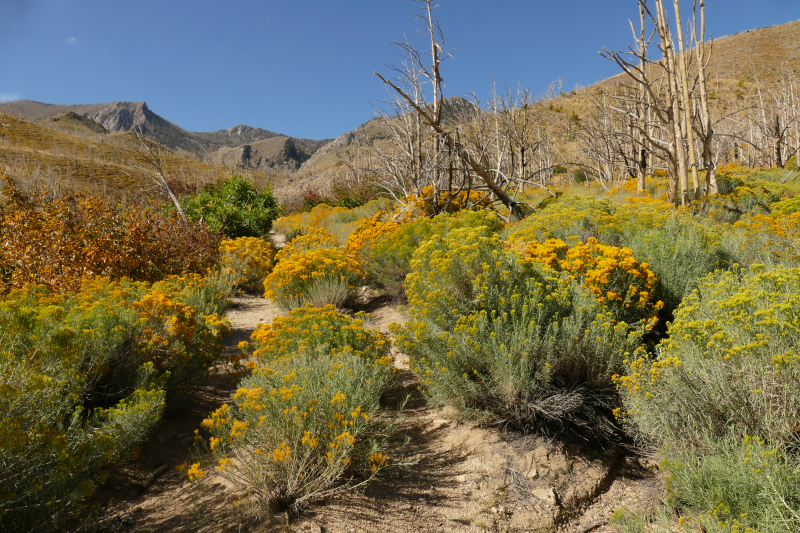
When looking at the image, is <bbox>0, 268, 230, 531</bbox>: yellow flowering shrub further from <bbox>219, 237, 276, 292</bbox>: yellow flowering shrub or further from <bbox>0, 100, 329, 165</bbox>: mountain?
<bbox>0, 100, 329, 165</bbox>: mountain

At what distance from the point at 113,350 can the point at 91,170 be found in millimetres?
54745

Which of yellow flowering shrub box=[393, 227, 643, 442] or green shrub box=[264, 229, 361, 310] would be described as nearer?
yellow flowering shrub box=[393, 227, 643, 442]

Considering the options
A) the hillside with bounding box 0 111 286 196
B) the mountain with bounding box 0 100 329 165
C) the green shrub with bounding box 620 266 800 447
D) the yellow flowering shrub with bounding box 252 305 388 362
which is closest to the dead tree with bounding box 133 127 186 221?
the yellow flowering shrub with bounding box 252 305 388 362

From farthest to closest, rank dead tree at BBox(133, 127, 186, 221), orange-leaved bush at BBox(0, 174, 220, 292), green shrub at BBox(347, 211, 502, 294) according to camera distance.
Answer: dead tree at BBox(133, 127, 186, 221), green shrub at BBox(347, 211, 502, 294), orange-leaved bush at BBox(0, 174, 220, 292)

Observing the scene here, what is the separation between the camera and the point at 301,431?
9.35ft

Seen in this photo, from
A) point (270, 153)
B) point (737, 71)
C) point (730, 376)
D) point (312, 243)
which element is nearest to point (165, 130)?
point (270, 153)

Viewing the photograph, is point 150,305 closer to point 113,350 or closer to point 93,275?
point 113,350

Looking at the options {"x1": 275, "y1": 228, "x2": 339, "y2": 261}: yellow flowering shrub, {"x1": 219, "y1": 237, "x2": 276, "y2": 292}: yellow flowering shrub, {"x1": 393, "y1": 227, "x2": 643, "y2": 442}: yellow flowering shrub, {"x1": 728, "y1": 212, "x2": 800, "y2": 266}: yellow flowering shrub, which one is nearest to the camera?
{"x1": 393, "y1": 227, "x2": 643, "y2": 442}: yellow flowering shrub

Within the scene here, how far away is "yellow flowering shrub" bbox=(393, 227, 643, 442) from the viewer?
3.38 metres

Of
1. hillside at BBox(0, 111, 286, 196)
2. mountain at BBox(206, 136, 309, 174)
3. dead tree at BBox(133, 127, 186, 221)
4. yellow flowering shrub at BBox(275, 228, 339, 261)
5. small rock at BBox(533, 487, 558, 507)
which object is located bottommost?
small rock at BBox(533, 487, 558, 507)

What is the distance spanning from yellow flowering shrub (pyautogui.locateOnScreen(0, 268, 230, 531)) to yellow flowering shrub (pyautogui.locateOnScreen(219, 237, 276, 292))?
3524mm

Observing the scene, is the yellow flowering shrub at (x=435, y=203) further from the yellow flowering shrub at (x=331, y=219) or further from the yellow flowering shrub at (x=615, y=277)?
the yellow flowering shrub at (x=615, y=277)

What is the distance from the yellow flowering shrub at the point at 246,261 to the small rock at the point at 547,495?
284 inches

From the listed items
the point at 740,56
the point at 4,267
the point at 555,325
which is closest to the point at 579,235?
the point at 555,325
